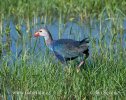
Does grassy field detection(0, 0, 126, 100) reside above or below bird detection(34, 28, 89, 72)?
below

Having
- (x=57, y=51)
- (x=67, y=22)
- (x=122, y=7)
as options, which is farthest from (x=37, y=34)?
(x=122, y=7)

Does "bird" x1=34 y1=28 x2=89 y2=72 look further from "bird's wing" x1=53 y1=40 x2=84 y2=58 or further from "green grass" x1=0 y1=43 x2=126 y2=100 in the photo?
"green grass" x1=0 y1=43 x2=126 y2=100

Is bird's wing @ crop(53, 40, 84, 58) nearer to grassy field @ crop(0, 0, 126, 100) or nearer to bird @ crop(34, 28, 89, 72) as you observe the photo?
bird @ crop(34, 28, 89, 72)

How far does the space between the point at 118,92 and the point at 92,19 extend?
18.7 feet

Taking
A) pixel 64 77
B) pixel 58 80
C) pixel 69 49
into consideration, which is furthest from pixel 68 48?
pixel 58 80

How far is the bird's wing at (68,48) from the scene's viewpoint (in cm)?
793

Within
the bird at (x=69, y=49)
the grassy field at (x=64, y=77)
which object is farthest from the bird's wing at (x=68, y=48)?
the grassy field at (x=64, y=77)

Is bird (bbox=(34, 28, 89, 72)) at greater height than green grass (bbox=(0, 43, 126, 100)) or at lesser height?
greater

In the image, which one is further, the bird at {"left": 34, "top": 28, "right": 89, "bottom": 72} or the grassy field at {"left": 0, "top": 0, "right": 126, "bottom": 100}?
the bird at {"left": 34, "top": 28, "right": 89, "bottom": 72}

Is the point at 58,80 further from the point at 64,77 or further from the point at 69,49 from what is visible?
the point at 69,49

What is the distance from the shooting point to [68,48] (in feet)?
26.3

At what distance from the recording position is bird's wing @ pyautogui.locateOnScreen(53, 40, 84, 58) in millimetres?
7930

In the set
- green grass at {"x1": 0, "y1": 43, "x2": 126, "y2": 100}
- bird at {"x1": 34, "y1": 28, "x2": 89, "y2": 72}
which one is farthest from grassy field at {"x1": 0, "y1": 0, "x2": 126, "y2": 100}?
bird at {"x1": 34, "y1": 28, "x2": 89, "y2": 72}

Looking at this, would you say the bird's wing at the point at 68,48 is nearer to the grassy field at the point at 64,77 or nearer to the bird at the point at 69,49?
the bird at the point at 69,49
